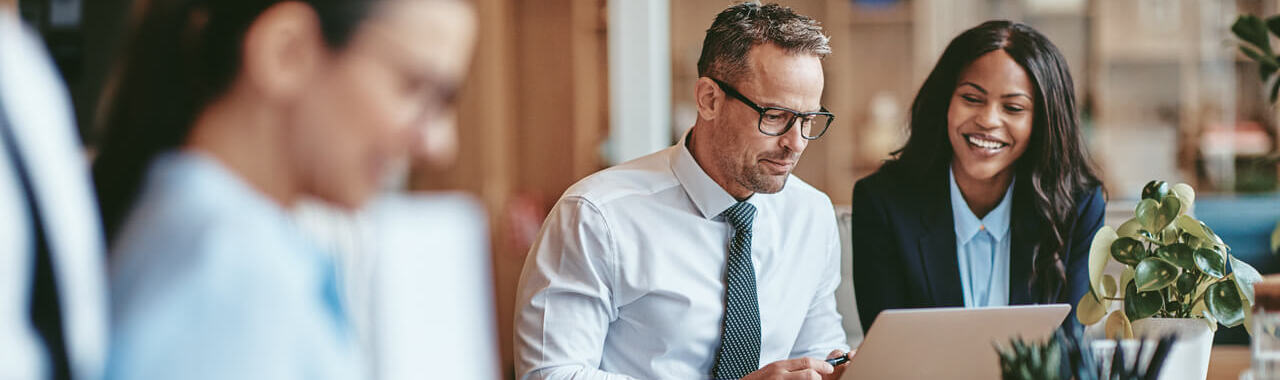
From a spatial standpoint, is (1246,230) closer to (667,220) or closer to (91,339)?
(667,220)

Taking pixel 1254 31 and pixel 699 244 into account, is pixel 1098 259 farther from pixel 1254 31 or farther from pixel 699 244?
pixel 699 244

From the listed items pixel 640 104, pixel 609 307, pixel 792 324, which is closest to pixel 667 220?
pixel 609 307

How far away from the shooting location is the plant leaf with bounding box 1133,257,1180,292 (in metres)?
A: 1.36

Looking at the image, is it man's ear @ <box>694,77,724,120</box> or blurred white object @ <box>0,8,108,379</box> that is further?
man's ear @ <box>694,77,724,120</box>

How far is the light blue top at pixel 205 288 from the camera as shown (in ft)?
1.66

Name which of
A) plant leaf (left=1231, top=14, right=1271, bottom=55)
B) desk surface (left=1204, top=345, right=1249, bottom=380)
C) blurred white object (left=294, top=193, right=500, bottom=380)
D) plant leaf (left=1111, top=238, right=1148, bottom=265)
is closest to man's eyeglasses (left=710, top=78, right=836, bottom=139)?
plant leaf (left=1111, top=238, right=1148, bottom=265)

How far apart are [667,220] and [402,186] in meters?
1.05

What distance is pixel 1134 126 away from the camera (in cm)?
457

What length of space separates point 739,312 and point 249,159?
3.76ft

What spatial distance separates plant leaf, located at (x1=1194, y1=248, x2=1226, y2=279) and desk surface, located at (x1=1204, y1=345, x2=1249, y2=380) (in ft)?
0.85

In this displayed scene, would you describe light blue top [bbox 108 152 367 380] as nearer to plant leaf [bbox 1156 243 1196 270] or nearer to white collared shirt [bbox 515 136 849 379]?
white collared shirt [bbox 515 136 849 379]

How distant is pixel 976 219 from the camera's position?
5.95 feet

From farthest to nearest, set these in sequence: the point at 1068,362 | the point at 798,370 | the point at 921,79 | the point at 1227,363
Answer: the point at 921,79 < the point at 1227,363 < the point at 798,370 < the point at 1068,362

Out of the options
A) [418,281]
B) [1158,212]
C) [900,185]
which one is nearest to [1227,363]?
[1158,212]
